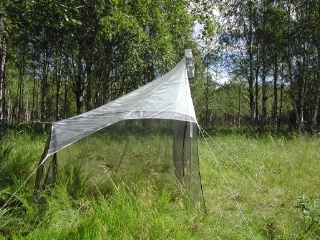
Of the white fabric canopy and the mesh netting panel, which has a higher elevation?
the white fabric canopy

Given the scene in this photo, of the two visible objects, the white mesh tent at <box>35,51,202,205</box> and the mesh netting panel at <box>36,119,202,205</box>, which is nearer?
the white mesh tent at <box>35,51,202,205</box>

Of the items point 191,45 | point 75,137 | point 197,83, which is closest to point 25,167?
point 75,137

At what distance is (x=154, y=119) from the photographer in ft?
12.8

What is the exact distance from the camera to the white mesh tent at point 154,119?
3414 mm

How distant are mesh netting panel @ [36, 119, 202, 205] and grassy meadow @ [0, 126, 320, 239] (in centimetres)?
1

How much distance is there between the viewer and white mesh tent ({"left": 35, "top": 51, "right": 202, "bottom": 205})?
3414 millimetres

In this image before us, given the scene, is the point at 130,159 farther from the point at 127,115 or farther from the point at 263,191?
the point at 263,191

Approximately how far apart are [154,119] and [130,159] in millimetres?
683

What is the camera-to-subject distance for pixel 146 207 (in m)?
3.04

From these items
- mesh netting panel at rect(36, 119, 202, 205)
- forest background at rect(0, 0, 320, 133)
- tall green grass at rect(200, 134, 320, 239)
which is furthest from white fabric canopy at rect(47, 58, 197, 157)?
forest background at rect(0, 0, 320, 133)

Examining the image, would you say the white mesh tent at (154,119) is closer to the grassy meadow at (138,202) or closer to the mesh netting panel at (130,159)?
the mesh netting panel at (130,159)

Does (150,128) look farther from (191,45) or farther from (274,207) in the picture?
(191,45)

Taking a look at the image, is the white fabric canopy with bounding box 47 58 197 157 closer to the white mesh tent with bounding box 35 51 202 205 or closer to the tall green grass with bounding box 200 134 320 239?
the white mesh tent with bounding box 35 51 202 205

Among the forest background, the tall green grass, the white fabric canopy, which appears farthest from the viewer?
the forest background
